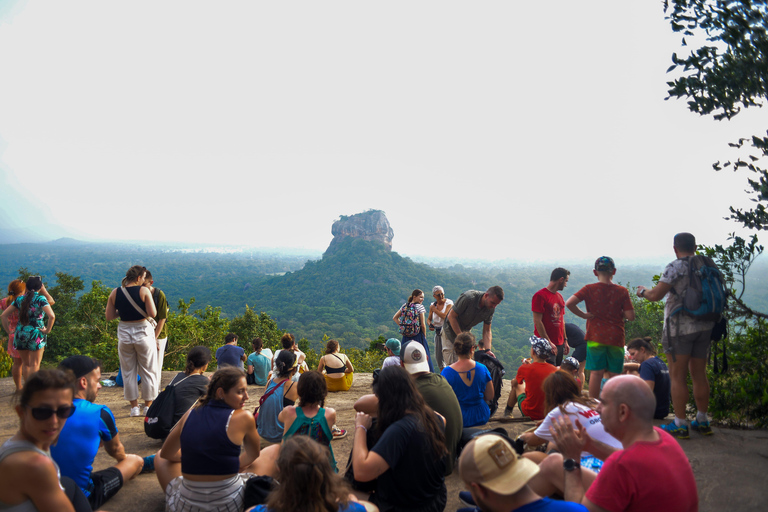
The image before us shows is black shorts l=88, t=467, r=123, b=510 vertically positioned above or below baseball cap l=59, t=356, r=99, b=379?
below

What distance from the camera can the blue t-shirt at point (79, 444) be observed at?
2654 millimetres

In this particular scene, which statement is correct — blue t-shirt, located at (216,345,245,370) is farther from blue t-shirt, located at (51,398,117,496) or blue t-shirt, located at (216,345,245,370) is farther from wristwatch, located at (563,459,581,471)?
wristwatch, located at (563,459,581,471)

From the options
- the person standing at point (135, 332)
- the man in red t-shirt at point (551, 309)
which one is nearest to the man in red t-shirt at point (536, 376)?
the man in red t-shirt at point (551, 309)

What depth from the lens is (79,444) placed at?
106 inches

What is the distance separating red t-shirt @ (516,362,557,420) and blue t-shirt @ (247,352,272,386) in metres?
4.72

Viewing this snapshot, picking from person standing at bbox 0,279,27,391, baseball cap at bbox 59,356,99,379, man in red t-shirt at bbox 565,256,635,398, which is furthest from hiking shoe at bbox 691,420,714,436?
person standing at bbox 0,279,27,391

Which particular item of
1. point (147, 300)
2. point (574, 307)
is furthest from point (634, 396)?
point (147, 300)

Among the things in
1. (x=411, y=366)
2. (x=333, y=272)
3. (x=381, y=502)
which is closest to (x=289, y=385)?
(x=411, y=366)

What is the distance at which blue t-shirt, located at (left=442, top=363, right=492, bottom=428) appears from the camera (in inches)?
160

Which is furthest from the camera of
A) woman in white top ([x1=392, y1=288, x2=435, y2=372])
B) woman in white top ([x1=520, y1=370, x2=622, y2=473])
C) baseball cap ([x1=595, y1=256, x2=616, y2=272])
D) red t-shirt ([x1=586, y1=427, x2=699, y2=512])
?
woman in white top ([x1=392, y1=288, x2=435, y2=372])

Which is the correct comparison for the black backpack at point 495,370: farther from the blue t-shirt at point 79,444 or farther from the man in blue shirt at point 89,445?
the blue t-shirt at point 79,444

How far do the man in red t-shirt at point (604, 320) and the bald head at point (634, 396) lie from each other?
2.83 m

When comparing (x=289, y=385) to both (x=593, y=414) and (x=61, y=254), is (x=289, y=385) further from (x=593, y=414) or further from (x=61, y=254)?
(x=61, y=254)

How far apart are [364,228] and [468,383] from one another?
105833 millimetres
